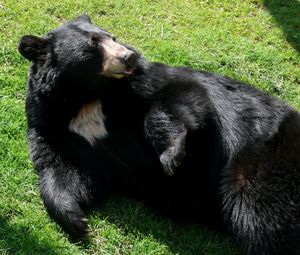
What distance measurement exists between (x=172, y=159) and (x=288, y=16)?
10.6ft

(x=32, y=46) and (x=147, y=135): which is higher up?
(x=32, y=46)

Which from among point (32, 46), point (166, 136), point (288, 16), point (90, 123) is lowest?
point (90, 123)

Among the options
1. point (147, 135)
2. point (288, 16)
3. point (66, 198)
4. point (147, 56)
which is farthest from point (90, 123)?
point (288, 16)

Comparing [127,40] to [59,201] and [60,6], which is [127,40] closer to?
[60,6]

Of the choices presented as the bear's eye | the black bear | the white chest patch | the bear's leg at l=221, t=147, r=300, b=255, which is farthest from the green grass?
the bear's eye

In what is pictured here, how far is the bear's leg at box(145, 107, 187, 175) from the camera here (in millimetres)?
4766

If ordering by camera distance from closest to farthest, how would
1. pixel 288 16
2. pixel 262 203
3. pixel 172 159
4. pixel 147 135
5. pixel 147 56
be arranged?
pixel 262 203 → pixel 172 159 → pixel 147 135 → pixel 147 56 → pixel 288 16

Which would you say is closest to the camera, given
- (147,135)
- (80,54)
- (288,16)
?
(147,135)

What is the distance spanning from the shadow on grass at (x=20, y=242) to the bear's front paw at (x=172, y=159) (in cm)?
110

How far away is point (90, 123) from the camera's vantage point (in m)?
5.28

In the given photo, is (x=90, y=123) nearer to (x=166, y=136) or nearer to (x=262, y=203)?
(x=166, y=136)

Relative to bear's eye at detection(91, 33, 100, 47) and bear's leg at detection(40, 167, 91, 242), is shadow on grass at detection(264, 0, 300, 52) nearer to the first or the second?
bear's eye at detection(91, 33, 100, 47)

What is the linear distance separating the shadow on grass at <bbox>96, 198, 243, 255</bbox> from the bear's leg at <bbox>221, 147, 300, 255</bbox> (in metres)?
0.25

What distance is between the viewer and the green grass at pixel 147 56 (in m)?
4.93
